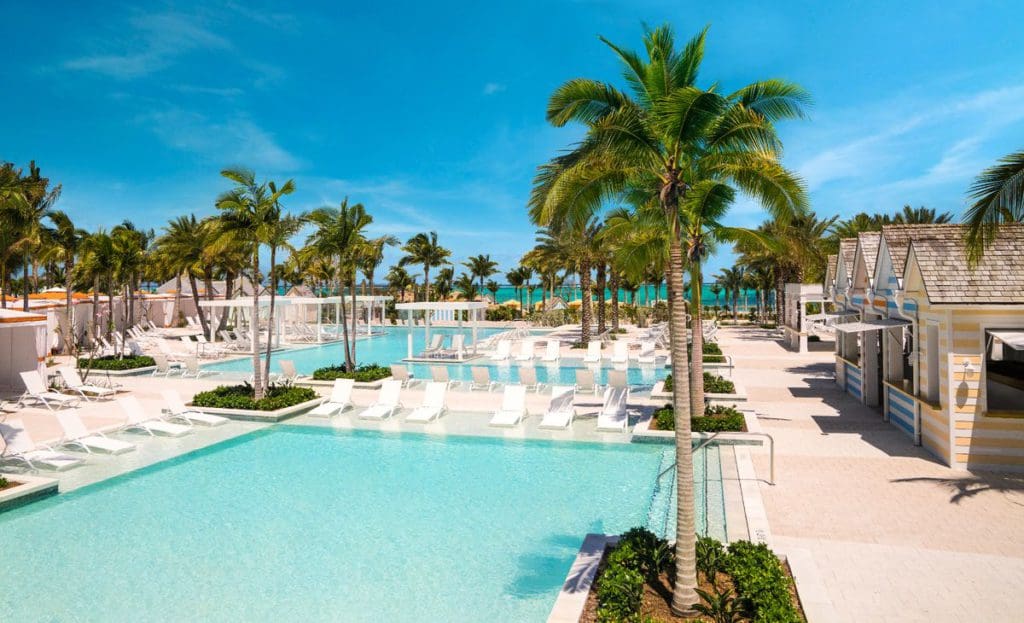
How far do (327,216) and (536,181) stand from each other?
1193cm

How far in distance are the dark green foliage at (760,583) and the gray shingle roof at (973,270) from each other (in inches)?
234

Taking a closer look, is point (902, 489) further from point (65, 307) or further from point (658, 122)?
point (65, 307)

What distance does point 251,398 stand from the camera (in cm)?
1472

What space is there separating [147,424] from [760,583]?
1233 centimetres

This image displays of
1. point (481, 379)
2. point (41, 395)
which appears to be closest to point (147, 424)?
point (41, 395)

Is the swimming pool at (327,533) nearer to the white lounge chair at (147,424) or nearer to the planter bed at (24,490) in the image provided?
the planter bed at (24,490)

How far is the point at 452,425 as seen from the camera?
520 inches

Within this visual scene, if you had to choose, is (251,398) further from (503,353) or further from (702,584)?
(702,584)

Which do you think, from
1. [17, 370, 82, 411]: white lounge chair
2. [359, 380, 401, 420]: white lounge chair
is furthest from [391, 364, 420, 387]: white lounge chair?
[17, 370, 82, 411]: white lounge chair

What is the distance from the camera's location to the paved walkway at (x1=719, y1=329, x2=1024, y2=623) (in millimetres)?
5367

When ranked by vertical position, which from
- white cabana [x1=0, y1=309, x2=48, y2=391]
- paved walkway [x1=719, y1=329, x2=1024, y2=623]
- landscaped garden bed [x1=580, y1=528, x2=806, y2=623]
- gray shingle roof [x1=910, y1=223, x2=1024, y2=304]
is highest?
gray shingle roof [x1=910, y1=223, x2=1024, y2=304]

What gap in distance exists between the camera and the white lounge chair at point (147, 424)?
12367 mm

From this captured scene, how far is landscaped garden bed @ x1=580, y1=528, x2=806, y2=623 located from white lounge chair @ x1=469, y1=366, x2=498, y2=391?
35.7 feet

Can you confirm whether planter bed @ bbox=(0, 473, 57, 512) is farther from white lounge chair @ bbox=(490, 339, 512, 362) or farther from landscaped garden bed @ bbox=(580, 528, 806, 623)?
white lounge chair @ bbox=(490, 339, 512, 362)
